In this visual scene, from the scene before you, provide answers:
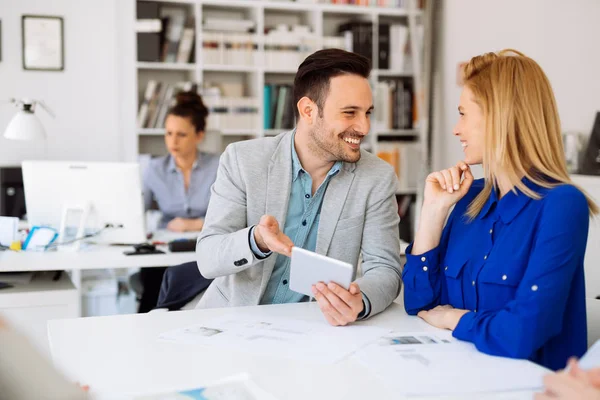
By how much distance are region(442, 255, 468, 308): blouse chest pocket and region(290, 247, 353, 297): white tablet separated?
30 centimetres

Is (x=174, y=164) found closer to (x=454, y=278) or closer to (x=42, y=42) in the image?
(x=42, y=42)

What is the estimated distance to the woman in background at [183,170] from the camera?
4.02 meters

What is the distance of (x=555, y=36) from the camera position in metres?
3.86

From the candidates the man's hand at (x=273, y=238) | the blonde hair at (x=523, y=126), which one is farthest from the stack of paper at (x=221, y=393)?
the blonde hair at (x=523, y=126)

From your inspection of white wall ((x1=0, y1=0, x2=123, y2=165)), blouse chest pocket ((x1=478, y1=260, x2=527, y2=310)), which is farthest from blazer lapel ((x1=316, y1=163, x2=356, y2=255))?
white wall ((x1=0, y1=0, x2=123, y2=165))

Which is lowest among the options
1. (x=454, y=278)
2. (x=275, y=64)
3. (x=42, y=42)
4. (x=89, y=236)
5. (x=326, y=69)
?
(x=89, y=236)

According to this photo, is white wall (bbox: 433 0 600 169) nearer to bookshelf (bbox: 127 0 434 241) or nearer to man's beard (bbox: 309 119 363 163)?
bookshelf (bbox: 127 0 434 241)

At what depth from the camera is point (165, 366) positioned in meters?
1.32

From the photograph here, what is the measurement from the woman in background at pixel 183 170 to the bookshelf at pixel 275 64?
695 millimetres

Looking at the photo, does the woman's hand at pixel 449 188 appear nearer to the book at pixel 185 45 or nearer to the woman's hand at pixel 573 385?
the woman's hand at pixel 573 385

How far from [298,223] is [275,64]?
3.08 metres

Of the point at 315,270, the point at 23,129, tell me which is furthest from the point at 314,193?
the point at 23,129

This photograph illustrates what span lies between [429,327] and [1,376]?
3.81 ft

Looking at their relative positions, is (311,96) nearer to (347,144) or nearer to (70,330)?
(347,144)
